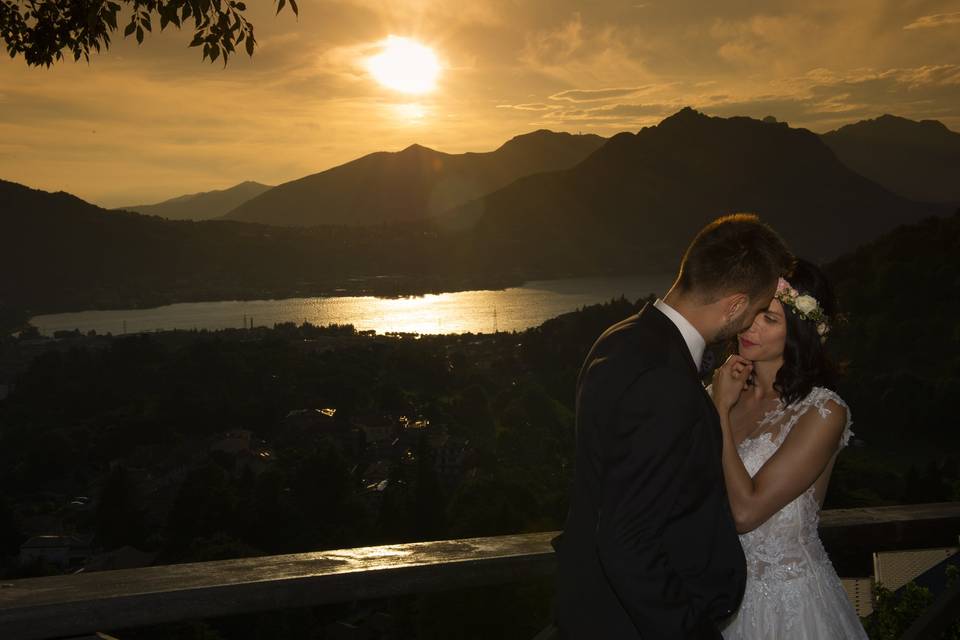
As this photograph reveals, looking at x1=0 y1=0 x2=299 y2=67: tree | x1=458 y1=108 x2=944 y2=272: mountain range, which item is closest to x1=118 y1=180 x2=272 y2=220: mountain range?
x1=458 y1=108 x2=944 y2=272: mountain range

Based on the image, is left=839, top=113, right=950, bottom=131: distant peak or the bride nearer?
the bride

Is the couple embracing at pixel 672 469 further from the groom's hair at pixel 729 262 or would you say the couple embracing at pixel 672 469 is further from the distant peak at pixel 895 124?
the distant peak at pixel 895 124

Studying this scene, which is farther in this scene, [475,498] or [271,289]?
[271,289]

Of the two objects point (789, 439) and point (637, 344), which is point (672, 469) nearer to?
point (637, 344)

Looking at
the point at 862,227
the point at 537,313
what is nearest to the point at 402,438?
the point at 537,313

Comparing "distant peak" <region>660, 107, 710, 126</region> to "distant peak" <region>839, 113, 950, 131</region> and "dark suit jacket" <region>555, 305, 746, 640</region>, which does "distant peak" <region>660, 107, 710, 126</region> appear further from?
"dark suit jacket" <region>555, 305, 746, 640</region>

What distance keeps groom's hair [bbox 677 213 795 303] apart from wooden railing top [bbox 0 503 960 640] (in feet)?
2.09

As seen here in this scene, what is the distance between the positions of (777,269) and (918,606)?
1.42m

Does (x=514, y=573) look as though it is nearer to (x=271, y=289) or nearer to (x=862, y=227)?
(x=271, y=289)

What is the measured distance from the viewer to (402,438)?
35719 mm

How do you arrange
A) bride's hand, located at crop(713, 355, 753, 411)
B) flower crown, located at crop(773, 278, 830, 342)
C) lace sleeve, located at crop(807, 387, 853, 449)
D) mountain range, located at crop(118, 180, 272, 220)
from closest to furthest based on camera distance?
1. bride's hand, located at crop(713, 355, 753, 411)
2. lace sleeve, located at crop(807, 387, 853, 449)
3. flower crown, located at crop(773, 278, 830, 342)
4. mountain range, located at crop(118, 180, 272, 220)

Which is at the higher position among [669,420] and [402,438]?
[669,420]

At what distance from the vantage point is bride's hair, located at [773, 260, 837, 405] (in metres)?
2.16

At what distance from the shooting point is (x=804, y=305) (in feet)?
7.06
